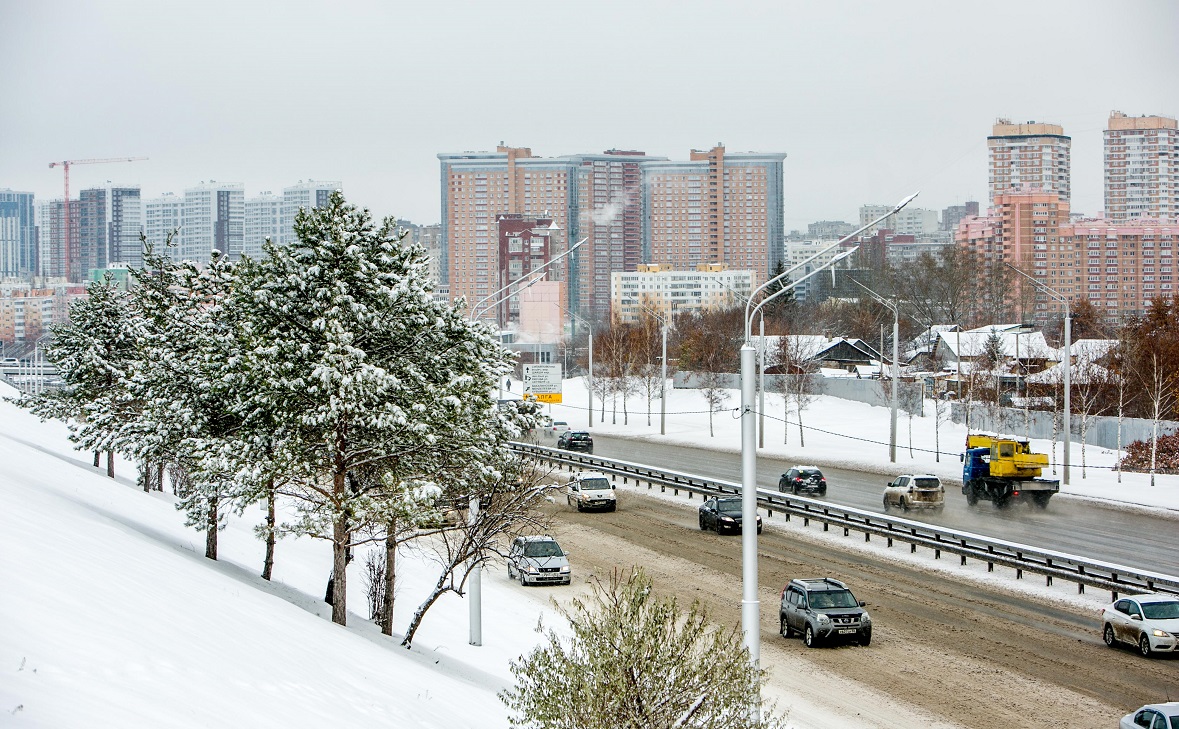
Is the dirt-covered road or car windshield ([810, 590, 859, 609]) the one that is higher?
car windshield ([810, 590, 859, 609])

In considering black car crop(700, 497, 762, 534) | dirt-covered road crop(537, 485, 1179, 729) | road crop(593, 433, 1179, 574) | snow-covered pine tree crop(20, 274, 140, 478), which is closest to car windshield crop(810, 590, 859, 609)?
dirt-covered road crop(537, 485, 1179, 729)

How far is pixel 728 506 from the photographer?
38750 mm

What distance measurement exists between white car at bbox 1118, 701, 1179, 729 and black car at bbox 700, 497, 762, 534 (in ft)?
74.1

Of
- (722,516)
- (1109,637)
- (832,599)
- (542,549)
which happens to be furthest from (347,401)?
(722,516)

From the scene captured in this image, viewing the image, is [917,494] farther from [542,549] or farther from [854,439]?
[854,439]

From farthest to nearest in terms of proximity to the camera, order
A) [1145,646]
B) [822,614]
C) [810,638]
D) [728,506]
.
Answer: [728,506] → [810,638] → [822,614] → [1145,646]

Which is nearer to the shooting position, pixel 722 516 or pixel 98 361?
pixel 98 361

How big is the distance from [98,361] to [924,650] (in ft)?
74.0

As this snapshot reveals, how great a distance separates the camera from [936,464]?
53688 millimetres

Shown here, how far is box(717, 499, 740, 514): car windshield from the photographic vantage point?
38.6 meters

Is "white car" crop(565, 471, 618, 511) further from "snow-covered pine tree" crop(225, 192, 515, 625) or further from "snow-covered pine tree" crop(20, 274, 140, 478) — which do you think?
"snow-covered pine tree" crop(225, 192, 515, 625)

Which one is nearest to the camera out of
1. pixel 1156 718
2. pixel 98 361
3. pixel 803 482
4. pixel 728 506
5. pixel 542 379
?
pixel 1156 718

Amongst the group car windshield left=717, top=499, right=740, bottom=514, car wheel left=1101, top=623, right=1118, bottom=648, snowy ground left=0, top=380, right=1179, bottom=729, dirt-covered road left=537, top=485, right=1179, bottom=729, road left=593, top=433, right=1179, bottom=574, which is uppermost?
snowy ground left=0, top=380, right=1179, bottom=729

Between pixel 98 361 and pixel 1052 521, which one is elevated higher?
pixel 98 361
